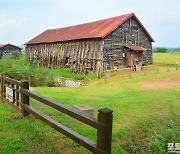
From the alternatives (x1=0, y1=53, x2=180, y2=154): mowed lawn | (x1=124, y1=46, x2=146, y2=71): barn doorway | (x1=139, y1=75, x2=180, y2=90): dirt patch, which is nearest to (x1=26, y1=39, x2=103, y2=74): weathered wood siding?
(x1=124, y1=46, x2=146, y2=71): barn doorway

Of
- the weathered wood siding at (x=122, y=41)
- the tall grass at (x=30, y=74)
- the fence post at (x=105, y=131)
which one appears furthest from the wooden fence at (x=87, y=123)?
the weathered wood siding at (x=122, y=41)

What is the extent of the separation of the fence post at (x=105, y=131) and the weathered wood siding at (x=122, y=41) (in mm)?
24359

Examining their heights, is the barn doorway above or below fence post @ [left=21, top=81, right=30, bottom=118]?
above

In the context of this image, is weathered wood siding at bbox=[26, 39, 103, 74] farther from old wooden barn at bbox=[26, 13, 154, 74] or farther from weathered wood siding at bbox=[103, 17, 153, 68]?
weathered wood siding at bbox=[103, 17, 153, 68]

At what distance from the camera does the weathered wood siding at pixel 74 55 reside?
28933 mm

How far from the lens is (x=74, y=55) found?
32.1 metres

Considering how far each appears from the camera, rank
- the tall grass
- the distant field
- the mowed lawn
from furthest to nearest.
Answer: the distant field
the tall grass
the mowed lawn

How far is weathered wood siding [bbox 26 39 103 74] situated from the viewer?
2893 centimetres

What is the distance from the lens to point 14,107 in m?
8.78

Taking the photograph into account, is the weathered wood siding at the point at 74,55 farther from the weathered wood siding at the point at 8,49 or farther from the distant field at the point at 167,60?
the weathered wood siding at the point at 8,49

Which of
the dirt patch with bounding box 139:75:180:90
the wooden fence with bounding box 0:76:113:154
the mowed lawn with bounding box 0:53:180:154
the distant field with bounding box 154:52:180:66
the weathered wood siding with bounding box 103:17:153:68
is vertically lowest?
the mowed lawn with bounding box 0:53:180:154

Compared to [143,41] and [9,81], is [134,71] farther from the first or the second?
[9,81]

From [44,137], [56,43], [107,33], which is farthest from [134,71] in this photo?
[44,137]

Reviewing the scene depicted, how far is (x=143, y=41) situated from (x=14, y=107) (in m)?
28.0
